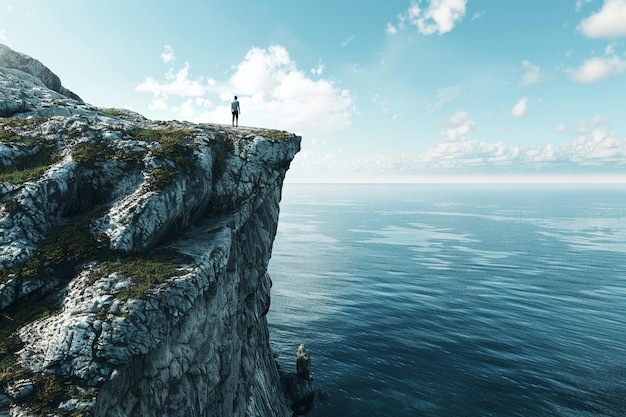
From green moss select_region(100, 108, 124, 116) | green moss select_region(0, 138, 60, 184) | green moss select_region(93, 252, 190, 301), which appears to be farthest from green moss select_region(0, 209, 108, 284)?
green moss select_region(100, 108, 124, 116)

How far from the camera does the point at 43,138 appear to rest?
21.1 m

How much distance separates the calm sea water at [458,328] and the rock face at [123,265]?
78.7 feet

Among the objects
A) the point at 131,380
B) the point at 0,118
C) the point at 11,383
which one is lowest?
the point at 131,380

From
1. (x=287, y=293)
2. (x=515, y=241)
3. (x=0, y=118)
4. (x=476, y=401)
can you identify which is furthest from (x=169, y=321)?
(x=515, y=241)

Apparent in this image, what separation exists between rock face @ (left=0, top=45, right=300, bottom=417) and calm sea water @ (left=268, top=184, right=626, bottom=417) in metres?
24.0

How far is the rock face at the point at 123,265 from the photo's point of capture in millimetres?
12992

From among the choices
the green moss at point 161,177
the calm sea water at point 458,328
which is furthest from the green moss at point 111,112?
the calm sea water at point 458,328

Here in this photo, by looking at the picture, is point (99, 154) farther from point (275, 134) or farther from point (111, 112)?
point (275, 134)

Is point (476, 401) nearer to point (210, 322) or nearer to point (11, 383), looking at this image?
point (210, 322)

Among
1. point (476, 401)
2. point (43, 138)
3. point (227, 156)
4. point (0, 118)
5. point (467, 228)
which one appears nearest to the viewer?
point (43, 138)

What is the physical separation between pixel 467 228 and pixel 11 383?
20327cm

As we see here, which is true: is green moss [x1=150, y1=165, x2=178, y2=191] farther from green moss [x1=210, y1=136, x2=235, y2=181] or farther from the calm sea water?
the calm sea water

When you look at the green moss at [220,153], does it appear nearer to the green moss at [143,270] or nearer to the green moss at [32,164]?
the green moss at [143,270]

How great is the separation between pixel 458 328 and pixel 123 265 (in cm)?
6174
